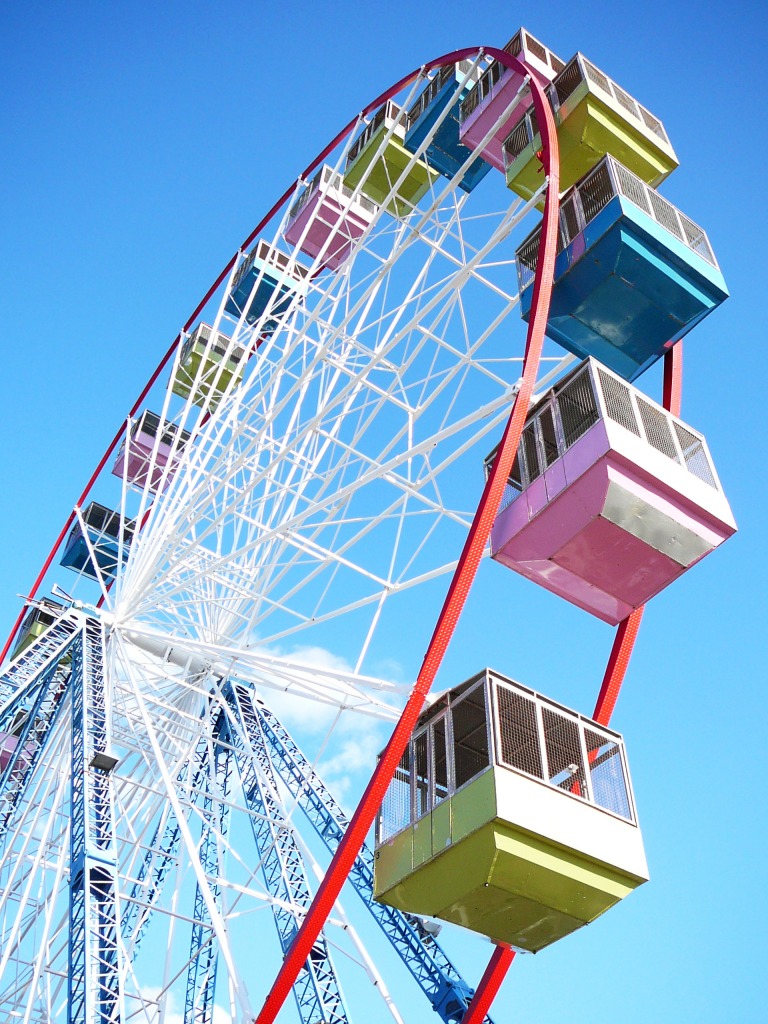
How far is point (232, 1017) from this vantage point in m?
12.5

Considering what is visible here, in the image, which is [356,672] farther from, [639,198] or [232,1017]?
[639,198]

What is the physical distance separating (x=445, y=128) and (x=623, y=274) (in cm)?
572

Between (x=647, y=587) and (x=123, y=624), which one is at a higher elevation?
(x=123, y=624)

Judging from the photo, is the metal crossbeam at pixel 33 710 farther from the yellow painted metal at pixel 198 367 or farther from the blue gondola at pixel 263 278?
the blue gondola at pixel 263 278

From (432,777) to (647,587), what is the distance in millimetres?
3062

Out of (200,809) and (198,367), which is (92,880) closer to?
(200,809)

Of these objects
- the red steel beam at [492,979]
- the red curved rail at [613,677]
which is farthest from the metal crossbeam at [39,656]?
the red steel beam at [492,979]

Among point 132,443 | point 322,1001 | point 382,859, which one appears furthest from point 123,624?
point 382,859

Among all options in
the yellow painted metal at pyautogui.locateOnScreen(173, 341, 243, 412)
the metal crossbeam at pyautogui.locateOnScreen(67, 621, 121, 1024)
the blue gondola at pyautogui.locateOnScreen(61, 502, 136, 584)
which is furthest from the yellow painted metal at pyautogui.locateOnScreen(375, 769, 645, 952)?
the blue gondola at pyautogui.locateOnScreen(61, 502, 136, 584)

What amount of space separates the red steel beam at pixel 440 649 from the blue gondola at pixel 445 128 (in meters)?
4.95

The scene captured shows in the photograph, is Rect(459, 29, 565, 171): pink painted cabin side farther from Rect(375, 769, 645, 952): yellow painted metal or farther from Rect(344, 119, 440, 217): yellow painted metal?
Rect(375, 769, 645, 952): yellow painted metal

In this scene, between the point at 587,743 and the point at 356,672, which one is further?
the point at 356,672

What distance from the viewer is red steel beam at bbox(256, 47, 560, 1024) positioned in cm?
807

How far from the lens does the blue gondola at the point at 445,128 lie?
1592 cm
